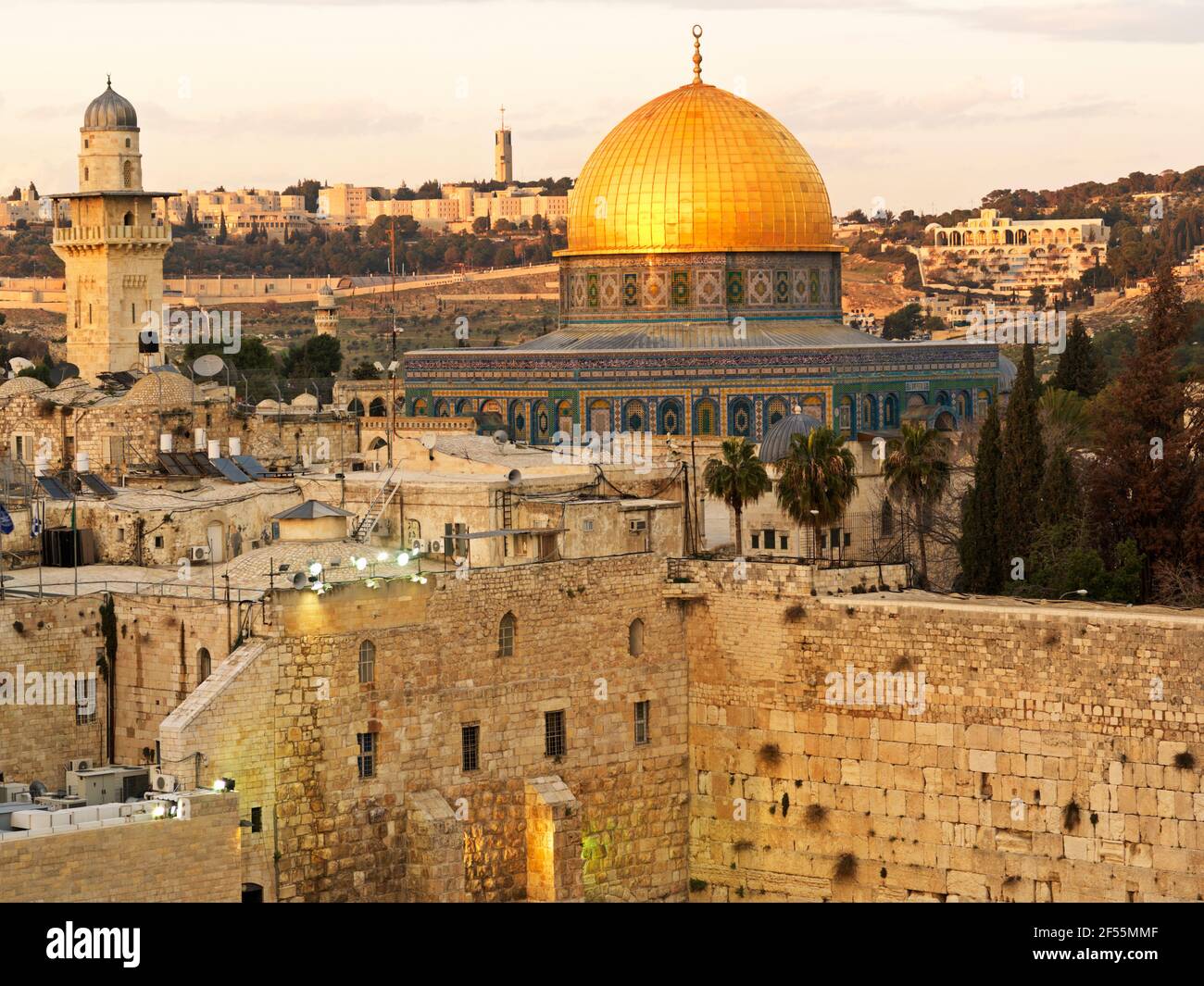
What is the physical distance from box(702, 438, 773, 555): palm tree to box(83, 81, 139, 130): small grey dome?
894 inches

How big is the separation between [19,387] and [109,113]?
11151 millimetres

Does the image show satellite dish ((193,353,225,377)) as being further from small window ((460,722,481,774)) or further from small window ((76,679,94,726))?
small window ((460,722,481,774))

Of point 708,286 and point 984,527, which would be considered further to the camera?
point 708,286

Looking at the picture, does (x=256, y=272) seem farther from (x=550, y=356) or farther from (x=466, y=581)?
(x=466, y=581)

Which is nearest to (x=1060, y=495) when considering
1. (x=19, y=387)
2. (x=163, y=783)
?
(x=163, y=783)

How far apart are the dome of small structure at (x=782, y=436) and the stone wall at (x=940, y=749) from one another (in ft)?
27.4

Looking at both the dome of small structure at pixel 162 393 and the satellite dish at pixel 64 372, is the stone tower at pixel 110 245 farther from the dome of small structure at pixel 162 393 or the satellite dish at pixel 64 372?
the dome of small structure at pixel 162 393

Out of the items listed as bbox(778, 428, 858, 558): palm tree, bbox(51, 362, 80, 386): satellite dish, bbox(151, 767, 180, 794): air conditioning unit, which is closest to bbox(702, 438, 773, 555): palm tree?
bbox(778, 428, 858, 558): palm tree

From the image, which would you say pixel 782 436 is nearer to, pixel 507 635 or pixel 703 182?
pixel 703 182

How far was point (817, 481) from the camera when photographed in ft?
117

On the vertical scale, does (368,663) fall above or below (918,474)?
below

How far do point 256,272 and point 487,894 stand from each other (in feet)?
318

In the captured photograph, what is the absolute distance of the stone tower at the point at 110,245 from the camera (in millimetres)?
55812

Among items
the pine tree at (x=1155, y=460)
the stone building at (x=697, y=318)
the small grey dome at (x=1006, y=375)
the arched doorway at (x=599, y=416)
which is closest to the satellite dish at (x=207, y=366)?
the stone building at (x=697, y=318)
